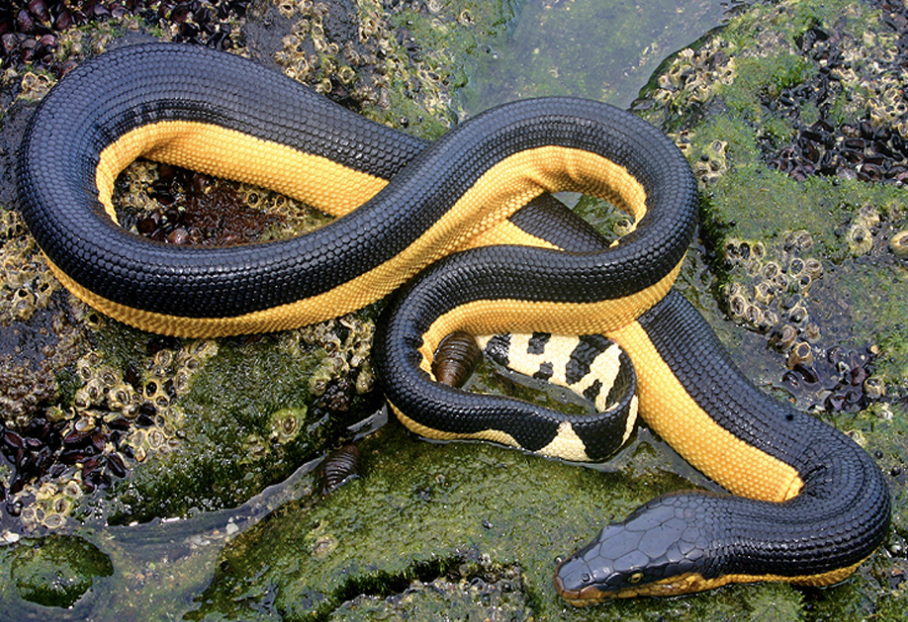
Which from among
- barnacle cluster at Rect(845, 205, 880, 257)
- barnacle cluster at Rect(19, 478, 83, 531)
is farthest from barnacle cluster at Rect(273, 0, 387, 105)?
barnacle cluster at Rect(845, 205, 880, 257)

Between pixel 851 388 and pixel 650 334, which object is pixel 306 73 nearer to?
pixel 650 334

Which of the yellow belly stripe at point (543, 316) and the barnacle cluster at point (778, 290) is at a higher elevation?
the barnacle cluster at point (778, 290)

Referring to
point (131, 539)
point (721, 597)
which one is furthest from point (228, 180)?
point (721, 597)

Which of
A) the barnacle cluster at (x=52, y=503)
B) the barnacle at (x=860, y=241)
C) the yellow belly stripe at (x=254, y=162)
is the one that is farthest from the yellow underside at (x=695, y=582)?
the yellow belly stripe at (x=254, y=162)

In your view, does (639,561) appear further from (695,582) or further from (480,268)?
(480,268)

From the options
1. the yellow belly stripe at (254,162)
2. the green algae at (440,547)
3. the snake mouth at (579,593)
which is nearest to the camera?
the snake mouth at (579,593)

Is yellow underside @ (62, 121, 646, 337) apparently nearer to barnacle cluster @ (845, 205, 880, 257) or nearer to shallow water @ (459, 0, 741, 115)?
shallow water @ (459, 0, 741, 115)

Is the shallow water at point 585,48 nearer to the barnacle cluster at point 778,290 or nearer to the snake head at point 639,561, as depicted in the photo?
the barnacle cluster at point 778,290

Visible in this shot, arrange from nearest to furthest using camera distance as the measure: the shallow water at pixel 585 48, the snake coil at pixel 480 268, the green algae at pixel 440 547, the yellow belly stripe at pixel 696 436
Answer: the green algae at pixel 440 547 → the snake coil at pixel 480 268 → the yellow belly stripe at pixel 696 436 → the shallow water at pixel 585 48
